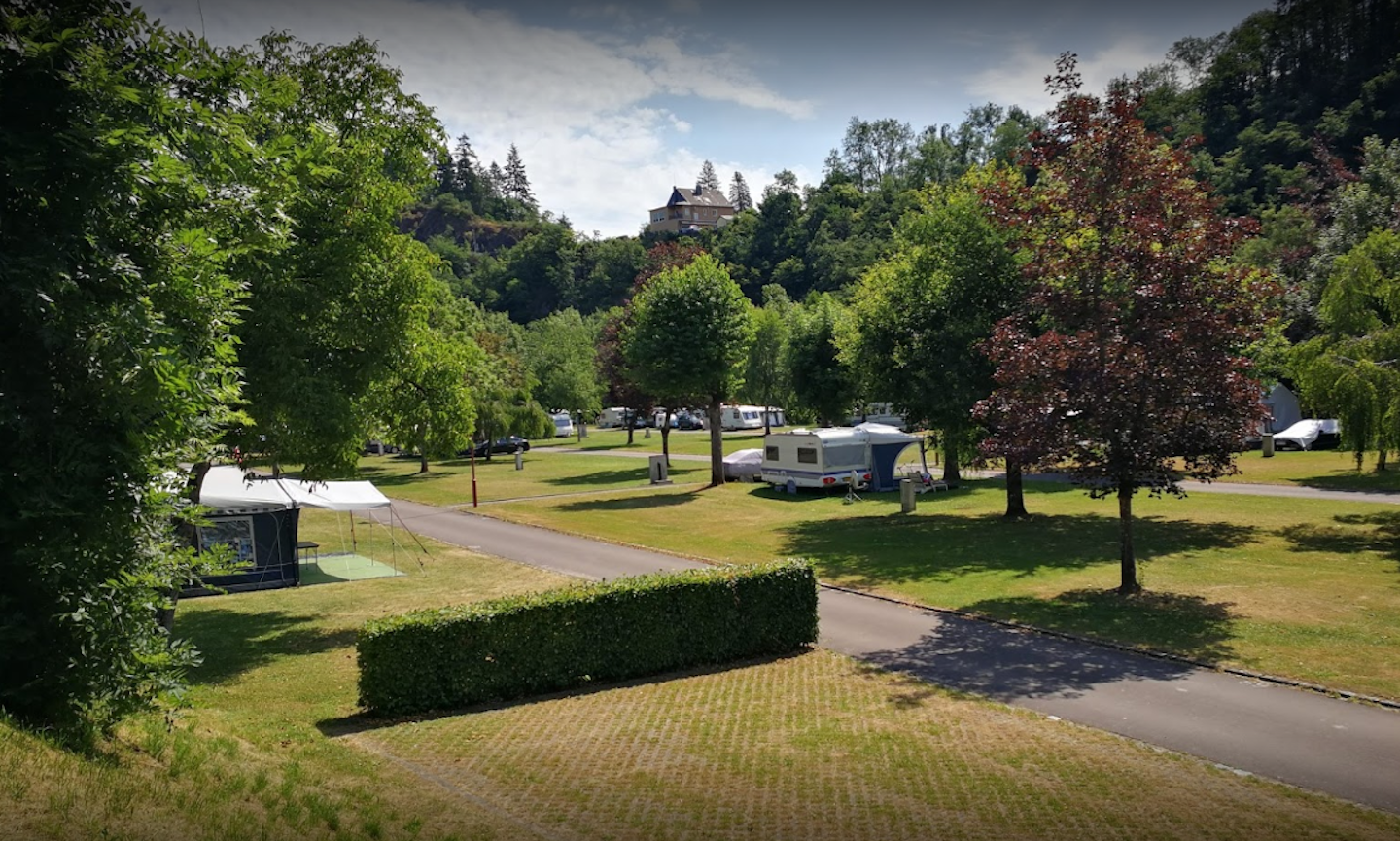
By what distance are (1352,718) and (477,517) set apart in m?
25.8

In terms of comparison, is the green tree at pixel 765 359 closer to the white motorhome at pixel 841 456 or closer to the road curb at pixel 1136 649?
the white motorhome at pixel 841 456

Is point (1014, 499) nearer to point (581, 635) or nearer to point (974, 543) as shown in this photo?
point (974, 543)

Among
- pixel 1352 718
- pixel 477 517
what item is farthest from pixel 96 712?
pixel 477 517

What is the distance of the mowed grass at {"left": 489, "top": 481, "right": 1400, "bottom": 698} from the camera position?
46.4ft

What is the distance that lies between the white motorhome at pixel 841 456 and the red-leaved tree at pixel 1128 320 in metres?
16.3

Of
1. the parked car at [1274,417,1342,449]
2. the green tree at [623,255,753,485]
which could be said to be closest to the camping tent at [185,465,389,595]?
the green tree at [623,255,753,485]

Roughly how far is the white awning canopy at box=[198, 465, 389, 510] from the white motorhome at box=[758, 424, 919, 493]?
54.1ft

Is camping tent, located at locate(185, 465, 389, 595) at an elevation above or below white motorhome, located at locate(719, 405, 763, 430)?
below

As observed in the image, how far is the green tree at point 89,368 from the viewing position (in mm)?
7102

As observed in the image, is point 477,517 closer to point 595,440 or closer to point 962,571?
point 962,571

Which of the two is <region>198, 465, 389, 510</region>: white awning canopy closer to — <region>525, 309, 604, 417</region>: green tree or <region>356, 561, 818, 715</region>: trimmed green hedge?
<region>356, 561, 818, 715</region>: trimmed green hedge

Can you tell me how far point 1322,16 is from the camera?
241ft

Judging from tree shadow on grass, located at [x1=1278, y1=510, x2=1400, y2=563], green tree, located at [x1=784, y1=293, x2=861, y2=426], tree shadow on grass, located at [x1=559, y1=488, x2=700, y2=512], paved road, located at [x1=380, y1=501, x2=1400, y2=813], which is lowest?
paved road, located at [x1=380, y1=501, x2=1400, y2=813]

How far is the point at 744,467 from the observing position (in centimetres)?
3938
